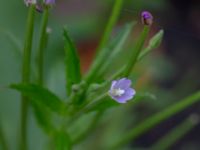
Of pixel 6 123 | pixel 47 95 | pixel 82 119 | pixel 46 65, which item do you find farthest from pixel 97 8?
pixel 47 95

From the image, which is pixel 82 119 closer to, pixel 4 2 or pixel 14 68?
pixel 14 68

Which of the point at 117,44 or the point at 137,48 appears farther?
the point at 117,44

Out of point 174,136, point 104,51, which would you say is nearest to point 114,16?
point 104,51

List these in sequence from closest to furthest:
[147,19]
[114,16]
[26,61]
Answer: [147,19]
[26,61]
[114,16]

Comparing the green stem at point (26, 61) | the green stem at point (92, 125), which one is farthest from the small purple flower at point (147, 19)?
the green stem at point (92, 125)

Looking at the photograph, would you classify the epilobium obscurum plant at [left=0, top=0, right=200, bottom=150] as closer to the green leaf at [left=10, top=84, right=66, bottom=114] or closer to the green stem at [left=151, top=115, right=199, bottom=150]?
Result: the green leaf at [left=10, top=84, right=66, bottom=114]

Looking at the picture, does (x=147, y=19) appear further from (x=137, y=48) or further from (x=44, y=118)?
(x=44, y=118)

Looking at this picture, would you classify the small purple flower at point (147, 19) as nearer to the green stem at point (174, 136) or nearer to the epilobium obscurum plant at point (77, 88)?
the epilobium obscurum plant at point (77, 88)
